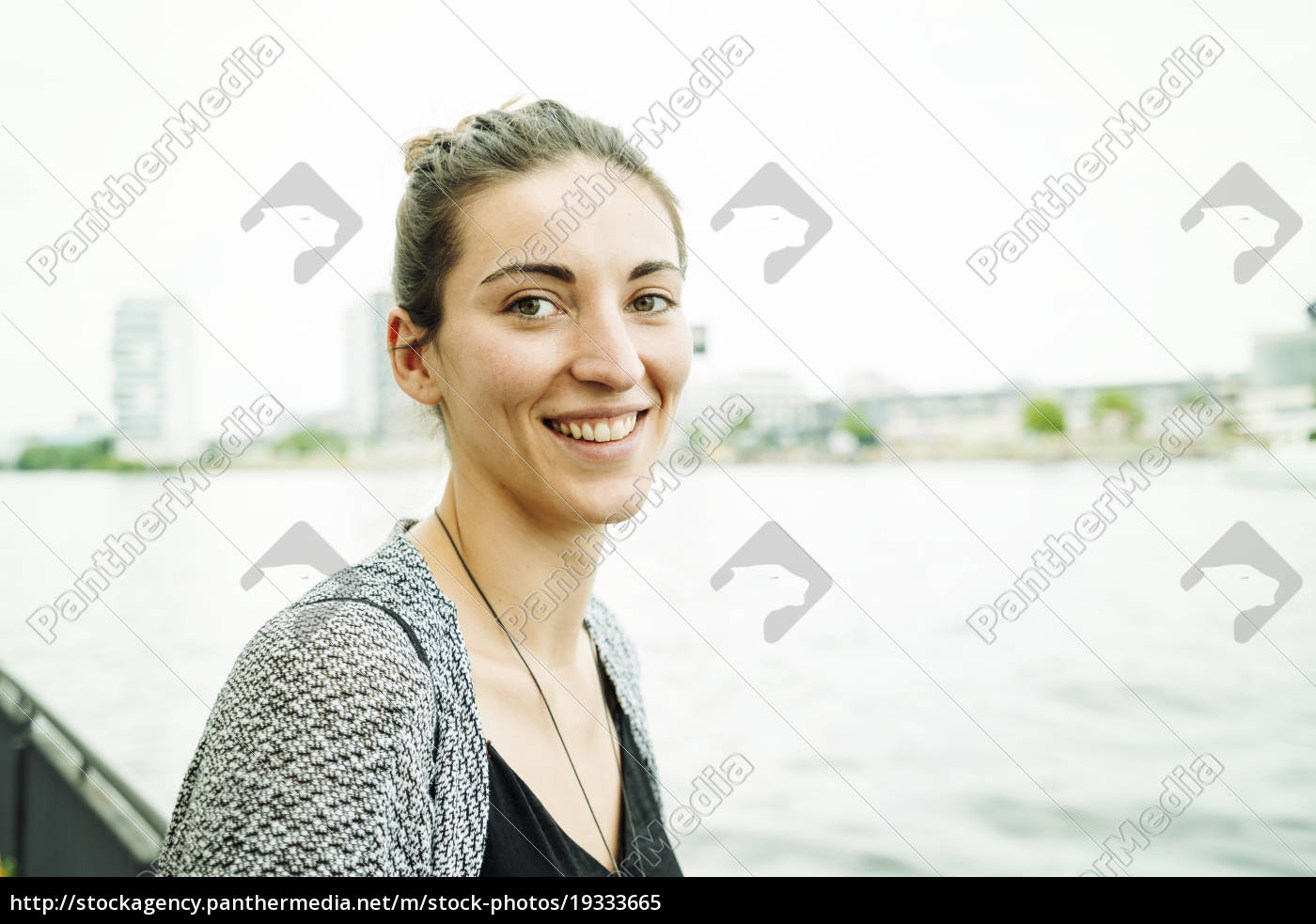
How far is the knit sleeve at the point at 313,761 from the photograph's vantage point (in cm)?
84

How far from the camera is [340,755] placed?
0.87 metres

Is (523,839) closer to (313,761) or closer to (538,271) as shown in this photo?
(313,761)

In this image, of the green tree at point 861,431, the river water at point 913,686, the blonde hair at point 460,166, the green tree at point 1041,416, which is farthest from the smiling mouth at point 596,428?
the green tree at point 1041,416

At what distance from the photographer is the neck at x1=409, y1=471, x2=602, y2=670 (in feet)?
Result: 4.38

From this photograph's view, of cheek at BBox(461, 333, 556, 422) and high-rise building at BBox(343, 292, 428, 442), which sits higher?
high-rise building at BBox(343, 292, 428, 442)

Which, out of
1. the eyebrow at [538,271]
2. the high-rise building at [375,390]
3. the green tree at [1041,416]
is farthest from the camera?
the green tree at [1041,416]

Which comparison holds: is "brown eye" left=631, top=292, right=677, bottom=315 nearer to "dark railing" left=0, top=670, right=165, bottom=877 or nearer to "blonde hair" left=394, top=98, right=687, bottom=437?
"blonde hair" left=394, top=98, right=687, bottom=437

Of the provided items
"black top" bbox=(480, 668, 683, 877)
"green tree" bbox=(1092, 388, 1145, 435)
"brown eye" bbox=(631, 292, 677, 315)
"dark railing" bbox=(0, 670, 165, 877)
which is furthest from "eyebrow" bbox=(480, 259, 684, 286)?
"green tree" bbox=(1092, 388, 1145, 435)

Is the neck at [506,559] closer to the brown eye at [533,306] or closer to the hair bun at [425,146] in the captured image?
the brown eye at [533,306]

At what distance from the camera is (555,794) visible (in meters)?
1.26

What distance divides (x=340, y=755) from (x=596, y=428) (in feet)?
2.02

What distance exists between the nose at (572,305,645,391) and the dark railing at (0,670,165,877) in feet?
5.39

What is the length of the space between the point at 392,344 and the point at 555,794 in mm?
749

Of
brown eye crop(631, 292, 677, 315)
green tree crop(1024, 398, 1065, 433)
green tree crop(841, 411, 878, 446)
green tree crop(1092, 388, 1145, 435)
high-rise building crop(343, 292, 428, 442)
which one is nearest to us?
brown eye crop(631, 292, 677, 315)
